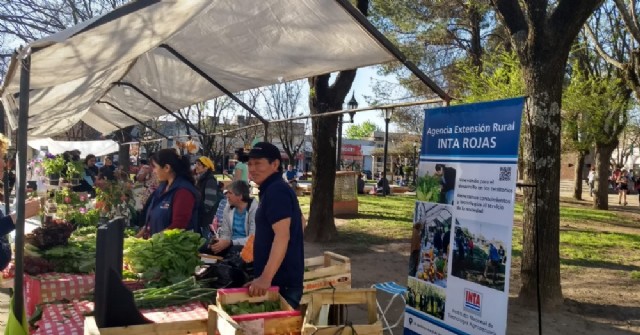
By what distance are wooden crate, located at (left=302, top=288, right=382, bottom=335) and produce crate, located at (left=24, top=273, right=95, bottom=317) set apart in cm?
177

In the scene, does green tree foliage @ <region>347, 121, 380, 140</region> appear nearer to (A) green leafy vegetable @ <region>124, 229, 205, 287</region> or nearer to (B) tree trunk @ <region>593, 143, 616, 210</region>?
(B) tree trunk @ <region>593, 143, 616, 210</region>

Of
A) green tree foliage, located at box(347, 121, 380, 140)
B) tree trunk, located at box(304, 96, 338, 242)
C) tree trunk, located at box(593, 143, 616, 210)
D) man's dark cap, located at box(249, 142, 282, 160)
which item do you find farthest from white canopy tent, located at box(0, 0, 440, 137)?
green tree foliage, located at box(347, 121, 380, 140)

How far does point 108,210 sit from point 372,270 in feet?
13.9

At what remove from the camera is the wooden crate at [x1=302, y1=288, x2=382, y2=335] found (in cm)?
267

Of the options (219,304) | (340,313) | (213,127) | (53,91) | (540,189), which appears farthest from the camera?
(213,127)

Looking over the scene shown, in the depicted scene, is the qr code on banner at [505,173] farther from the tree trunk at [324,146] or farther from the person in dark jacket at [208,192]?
the tree trunk at [324,146]

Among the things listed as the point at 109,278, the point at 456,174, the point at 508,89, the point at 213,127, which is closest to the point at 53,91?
the point at 109,278

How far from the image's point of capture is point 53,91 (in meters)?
5.41

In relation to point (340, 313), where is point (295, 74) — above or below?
above

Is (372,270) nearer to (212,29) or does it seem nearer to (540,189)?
(540,189)

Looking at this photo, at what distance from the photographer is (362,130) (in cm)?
9381

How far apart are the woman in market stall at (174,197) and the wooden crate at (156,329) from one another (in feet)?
6.63

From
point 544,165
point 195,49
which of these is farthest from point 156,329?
point 544,165

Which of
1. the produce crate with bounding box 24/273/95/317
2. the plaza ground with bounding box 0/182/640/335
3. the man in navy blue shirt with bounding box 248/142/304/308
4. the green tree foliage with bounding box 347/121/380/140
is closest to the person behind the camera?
the man in navy blue shirt with bounding box 248/142/304/308
